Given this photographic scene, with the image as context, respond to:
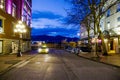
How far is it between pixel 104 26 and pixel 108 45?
4.34m

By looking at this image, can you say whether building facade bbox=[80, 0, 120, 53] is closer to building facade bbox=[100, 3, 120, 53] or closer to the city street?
building facade bbox=[100, 3, 120, 53]

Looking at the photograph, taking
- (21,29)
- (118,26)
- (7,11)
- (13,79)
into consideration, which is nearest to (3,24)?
(7,11)

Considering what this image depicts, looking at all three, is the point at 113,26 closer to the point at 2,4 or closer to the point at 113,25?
the point at 113,25

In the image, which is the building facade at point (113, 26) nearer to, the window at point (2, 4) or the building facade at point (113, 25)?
the building facade at point (113, 25)

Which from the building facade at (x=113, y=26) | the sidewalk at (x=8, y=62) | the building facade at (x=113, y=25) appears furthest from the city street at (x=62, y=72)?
the building facade at (x=113, y=26)

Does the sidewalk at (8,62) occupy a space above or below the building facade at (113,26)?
Result: below

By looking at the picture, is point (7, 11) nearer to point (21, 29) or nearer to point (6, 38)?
point (6, 38)

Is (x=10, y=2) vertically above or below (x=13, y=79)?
above

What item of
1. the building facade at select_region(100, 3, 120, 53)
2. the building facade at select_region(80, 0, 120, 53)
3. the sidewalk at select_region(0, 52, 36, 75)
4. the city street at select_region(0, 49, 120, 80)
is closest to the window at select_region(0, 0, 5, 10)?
the sidewalk at select_region(0, 52, 36, 75)

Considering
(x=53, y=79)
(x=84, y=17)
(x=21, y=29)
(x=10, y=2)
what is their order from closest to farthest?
(x=53, y=79) → (x=21, y=29) → (x=10, y=2) → (x=84, y=17)

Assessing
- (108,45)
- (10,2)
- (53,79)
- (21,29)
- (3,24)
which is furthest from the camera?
(108,45)

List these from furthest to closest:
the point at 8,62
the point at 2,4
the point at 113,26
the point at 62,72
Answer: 1. the point at 113,26
2. the point at 2,4
3. the point at 8,62
4. the point at 62,72

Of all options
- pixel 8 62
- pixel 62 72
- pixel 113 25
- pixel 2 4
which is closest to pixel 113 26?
pixel 113 25

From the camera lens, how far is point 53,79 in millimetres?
13430
